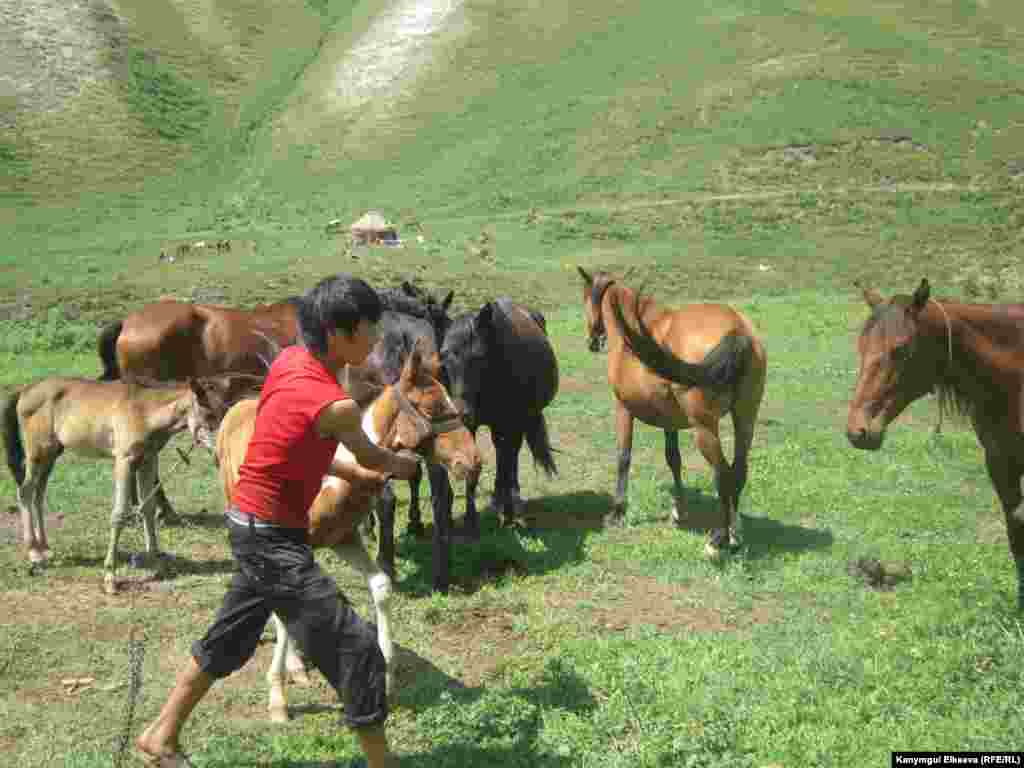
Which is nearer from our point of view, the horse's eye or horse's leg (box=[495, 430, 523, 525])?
the horse's eye

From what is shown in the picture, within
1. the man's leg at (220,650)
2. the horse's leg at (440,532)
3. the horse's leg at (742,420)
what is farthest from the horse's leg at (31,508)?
the horse's leg at (742,420)

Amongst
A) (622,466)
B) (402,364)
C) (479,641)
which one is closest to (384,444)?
(479,641)

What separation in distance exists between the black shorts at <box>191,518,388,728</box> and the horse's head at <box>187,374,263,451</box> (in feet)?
10.9

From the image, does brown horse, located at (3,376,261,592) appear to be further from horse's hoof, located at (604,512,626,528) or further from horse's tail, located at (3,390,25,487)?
horse's hoof, located at (604,512,626,528)

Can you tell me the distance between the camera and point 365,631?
13.4 ft

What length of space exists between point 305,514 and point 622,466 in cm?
556

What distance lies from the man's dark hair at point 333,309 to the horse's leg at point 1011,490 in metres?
4.21

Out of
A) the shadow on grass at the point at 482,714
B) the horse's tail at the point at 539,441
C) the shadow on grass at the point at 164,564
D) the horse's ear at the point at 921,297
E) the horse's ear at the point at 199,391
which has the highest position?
the horse's ear at the point at 921,297

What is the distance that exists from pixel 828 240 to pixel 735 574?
1198 inches

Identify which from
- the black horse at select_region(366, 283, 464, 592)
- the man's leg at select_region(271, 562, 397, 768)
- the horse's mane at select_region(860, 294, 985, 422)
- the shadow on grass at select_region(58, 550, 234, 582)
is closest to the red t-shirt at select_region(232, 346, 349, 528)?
the man's leg at select_region(271, 562, 397, 768)

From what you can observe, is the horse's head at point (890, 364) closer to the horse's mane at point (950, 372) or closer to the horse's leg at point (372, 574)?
the horse's mane at point (950, 372)

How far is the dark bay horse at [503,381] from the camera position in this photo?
796 cm

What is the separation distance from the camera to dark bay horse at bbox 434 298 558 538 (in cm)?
796

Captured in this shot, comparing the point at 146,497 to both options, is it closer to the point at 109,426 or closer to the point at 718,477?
the point at 109,426
